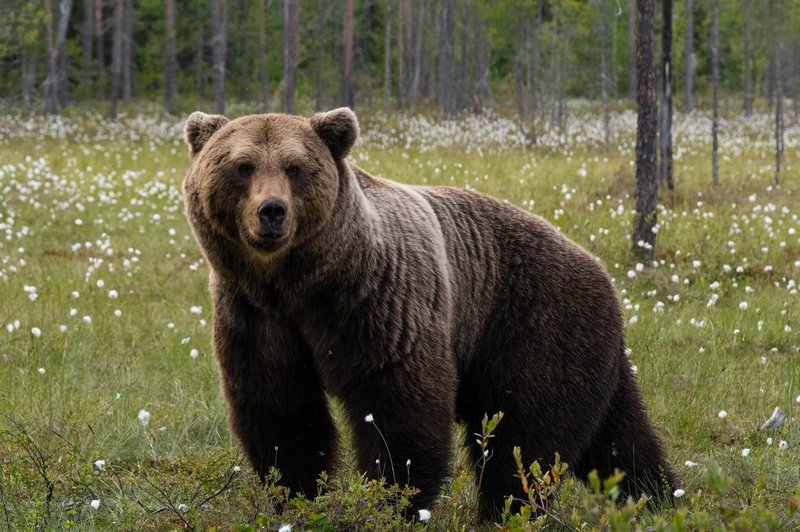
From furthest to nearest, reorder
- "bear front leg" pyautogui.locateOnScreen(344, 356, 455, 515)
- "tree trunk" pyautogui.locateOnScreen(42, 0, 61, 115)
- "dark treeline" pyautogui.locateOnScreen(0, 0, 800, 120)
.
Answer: "tree trunk" pyautogui.locateOnScreen(42, 0, 61, 115), "dark treeline" pyautogui.locateOnScreen(0, 0, 800, 120), "bear front leg" pyautogui.locateOnScreen(344, 356, 455, 515)

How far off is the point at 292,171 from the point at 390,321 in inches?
27.7

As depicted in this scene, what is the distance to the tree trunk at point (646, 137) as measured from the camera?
9.44 metres

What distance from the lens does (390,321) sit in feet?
13.0

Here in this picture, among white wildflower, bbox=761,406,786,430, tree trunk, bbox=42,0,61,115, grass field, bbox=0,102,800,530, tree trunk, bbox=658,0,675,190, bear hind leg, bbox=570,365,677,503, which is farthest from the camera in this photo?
tree trunk, bbox=42,0,61,115

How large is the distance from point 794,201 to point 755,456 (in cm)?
868

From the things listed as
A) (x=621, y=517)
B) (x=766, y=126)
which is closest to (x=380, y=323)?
(x=621, y=517)

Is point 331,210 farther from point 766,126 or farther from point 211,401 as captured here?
point 766,126

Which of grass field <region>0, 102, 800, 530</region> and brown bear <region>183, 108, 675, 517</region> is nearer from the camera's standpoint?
brown bear <region>183, 108, 675, 517</region>

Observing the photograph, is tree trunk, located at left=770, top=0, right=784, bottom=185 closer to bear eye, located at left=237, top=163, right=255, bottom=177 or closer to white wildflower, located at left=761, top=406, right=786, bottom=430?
white wildflower, located at left=761, top=406, right=786, bottom=430

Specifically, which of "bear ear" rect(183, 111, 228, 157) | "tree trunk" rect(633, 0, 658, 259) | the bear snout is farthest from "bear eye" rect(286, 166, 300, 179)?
"tree trunk" rect(633, 0, 658, 259)

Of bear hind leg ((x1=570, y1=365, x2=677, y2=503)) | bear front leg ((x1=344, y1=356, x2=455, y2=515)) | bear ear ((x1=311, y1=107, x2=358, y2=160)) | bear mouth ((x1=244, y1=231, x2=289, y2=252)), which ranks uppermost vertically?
bear ear ((x1=311, y1=107, x2=358, y2=160))

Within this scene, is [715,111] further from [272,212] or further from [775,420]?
[272,212]

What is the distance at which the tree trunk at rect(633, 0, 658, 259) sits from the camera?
9438 mm

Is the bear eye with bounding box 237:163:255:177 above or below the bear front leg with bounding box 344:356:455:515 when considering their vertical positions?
above
